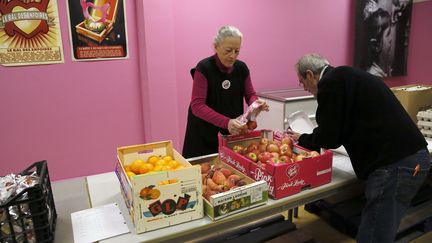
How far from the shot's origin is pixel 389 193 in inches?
59.0

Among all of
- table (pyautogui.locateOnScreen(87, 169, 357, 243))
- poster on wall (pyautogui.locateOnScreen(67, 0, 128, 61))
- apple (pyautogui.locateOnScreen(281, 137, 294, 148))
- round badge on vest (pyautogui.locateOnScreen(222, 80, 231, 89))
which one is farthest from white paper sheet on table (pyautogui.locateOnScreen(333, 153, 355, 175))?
poster on wall (pyautogui.locateOnScreen(67, 0, 128, 61))

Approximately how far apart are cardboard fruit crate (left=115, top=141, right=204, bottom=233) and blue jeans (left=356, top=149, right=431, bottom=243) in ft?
2.70

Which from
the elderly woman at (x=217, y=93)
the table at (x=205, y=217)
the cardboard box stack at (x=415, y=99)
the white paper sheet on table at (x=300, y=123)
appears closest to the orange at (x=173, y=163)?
the table at (x=205, y=217)

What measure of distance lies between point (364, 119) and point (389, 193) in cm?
36

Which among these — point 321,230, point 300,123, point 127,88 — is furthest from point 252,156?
point 127,88

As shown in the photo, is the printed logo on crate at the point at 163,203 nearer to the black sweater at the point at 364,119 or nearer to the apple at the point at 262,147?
the apple at the point at 262,147

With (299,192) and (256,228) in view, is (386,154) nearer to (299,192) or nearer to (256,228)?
(299,192)

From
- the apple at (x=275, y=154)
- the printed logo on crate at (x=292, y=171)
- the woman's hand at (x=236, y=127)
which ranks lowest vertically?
the printed logo on crate at (x=292, y=171)

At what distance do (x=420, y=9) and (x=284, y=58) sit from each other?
1.96 m

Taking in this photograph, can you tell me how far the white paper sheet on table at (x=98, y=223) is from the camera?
1186 millimetres

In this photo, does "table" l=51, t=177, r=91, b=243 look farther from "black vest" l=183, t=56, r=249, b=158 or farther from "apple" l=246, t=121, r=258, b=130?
"apple" l=246, t=121, r=258, b=130

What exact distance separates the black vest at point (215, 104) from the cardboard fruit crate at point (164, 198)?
0.92m

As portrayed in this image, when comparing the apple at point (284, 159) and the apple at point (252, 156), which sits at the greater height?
the apple at point (284, 159)

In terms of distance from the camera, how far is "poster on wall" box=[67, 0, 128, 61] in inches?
108
